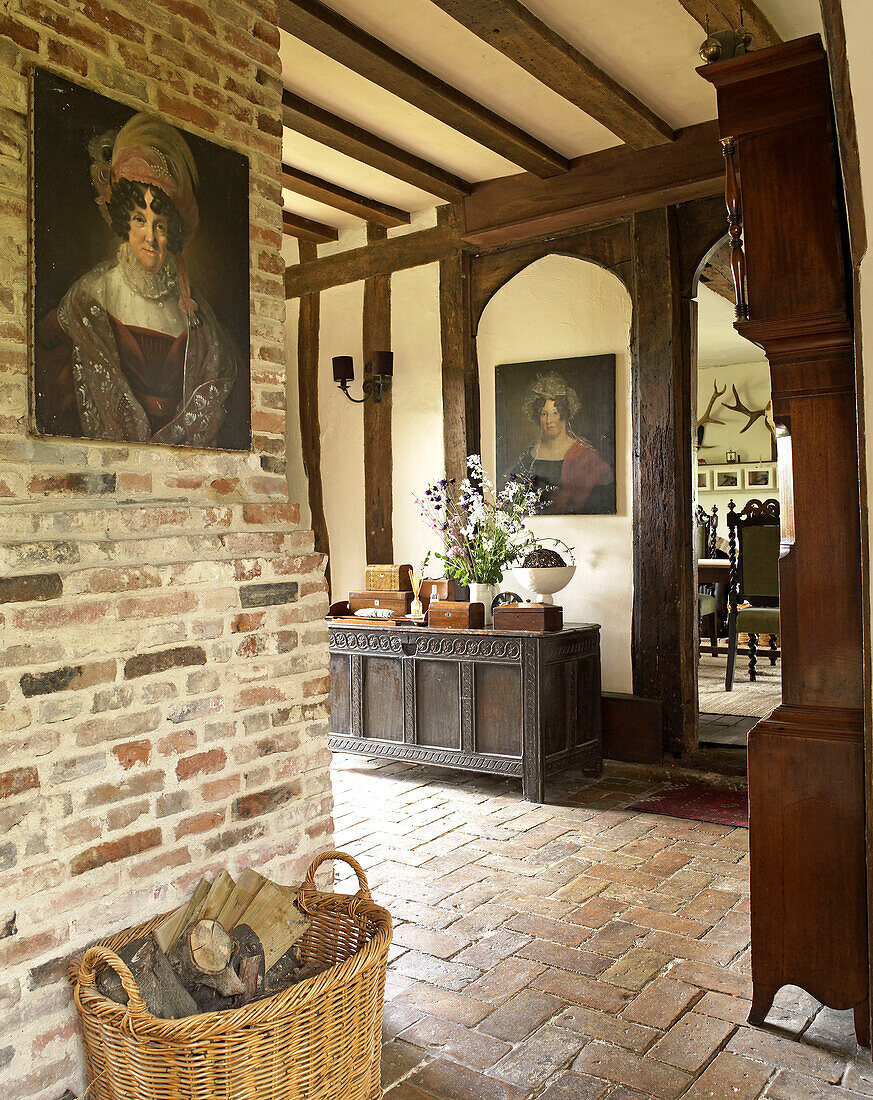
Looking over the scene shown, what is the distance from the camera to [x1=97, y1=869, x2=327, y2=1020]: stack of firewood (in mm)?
1818

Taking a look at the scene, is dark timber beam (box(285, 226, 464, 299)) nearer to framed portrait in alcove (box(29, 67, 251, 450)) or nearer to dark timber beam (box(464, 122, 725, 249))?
dark timber beam (box(464, 122, 725, 249))

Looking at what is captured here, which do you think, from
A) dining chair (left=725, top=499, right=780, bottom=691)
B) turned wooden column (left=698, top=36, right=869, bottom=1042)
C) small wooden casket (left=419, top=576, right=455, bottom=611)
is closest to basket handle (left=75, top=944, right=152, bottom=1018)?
turned wooden column (left=698, top=36, right=869, bottom=1042)

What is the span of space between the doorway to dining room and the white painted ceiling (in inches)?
36.8

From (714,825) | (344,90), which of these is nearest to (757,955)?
(714,825)

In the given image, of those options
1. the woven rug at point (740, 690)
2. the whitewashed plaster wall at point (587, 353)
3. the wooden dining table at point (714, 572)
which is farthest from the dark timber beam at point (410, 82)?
the wooden dining table at point (714, 572)

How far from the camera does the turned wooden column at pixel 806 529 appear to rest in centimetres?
220

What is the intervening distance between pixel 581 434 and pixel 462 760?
73.0 inches

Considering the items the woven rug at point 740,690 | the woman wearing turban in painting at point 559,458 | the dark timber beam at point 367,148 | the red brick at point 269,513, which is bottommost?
the woven rug at point 740,690

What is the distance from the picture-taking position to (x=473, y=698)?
14.3ft

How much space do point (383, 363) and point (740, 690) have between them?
146 inches

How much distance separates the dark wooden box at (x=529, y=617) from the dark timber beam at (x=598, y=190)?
205cm

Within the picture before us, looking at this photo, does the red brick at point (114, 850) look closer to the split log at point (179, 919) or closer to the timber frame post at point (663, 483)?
the split log at point (179, 919)

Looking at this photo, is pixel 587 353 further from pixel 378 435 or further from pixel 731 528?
pixel 731 528

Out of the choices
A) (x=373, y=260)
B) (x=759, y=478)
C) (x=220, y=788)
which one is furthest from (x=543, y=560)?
(x=759, y=478)
